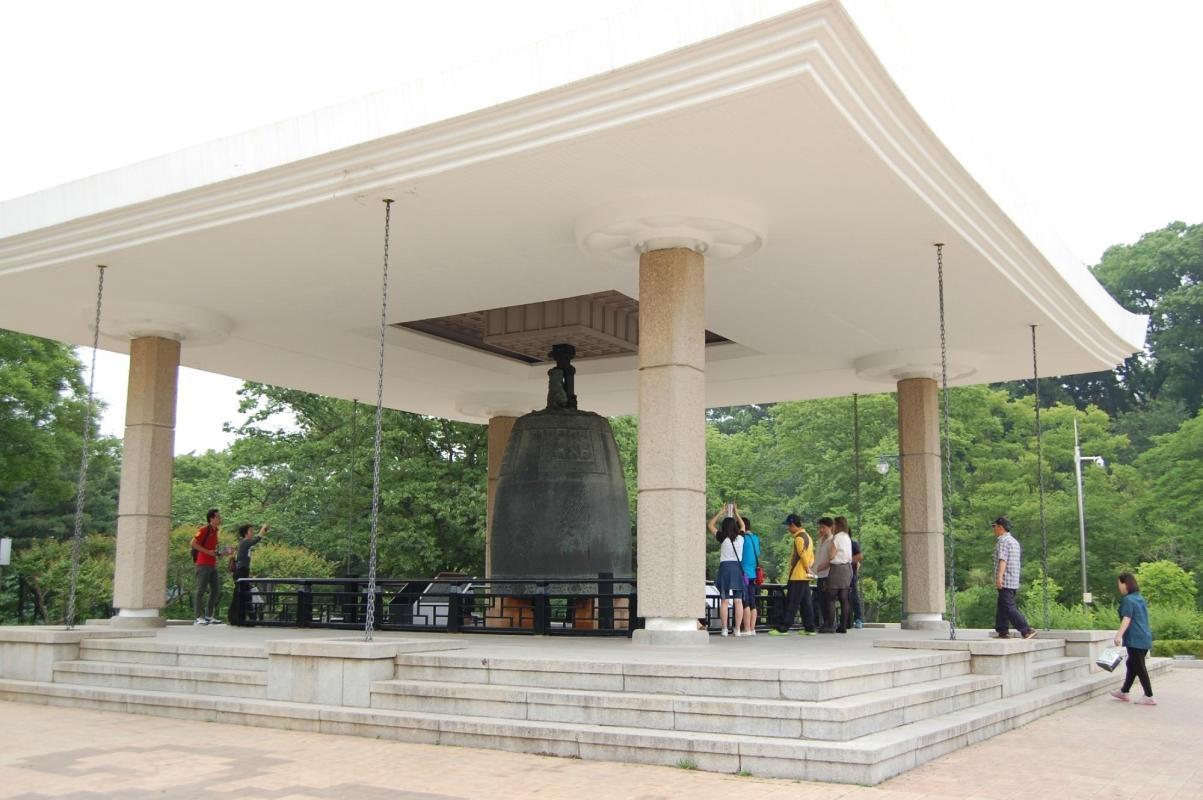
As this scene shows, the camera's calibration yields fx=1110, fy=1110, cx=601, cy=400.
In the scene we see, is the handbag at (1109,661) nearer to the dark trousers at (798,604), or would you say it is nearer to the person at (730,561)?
the dark trousers at (798,604)

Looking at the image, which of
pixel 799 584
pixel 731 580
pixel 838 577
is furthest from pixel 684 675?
pixel 838 577

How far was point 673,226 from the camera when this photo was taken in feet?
38.2

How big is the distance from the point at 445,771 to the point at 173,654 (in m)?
5.67

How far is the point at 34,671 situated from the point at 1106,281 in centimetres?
6371

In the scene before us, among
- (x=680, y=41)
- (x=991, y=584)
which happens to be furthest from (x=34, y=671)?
(x=991, y=584)

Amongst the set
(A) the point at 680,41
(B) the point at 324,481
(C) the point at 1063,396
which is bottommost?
(B) the point at 324,481

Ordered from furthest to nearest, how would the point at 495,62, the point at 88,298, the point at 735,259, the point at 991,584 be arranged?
the point at 991,584 → the point at 88,298 → the point at 735,259 → the point at 495,62

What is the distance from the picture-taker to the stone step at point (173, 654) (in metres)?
11.6

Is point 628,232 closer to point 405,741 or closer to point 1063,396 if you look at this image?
point 405,741

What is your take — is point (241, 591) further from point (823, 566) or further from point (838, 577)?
point (838, 577)

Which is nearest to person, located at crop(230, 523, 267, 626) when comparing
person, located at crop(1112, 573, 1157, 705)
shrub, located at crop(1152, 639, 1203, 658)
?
person, located at crop(1112, 573, 1157, 705)

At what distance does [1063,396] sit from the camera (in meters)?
60.8

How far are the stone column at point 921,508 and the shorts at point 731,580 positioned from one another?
19.5ft

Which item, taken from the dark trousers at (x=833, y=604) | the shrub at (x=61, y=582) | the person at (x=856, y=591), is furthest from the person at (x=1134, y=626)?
the shrub at (x=61, y=582)
